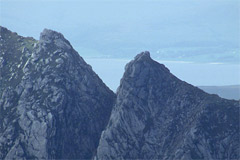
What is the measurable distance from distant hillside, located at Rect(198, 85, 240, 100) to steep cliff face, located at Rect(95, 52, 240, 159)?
5542 centimetres

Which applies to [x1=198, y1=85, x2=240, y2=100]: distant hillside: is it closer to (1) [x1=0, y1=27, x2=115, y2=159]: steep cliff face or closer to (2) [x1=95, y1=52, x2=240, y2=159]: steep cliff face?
(2) [x1=95, y1=52, x2=240, y2=159]: steep cliff face

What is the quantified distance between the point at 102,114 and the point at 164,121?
22.2 ft

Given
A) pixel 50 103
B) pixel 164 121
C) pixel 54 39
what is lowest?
pixel 164 121

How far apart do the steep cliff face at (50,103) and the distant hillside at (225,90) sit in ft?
186

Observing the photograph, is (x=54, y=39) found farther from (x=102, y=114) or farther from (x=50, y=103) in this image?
(x=102, y=114)

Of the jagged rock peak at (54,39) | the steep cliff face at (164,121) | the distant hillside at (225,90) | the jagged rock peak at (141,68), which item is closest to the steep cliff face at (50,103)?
the jagged rock peak at (54,39)

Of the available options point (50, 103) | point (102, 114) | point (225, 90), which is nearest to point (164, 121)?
point (102, 114)

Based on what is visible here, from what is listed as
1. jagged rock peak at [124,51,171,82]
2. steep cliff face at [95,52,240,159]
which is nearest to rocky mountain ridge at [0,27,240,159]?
steep cliff face at [95,52,240,159]

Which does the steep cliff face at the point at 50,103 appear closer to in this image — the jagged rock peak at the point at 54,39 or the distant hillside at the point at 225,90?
the jagged rock peak at the point at 54,39

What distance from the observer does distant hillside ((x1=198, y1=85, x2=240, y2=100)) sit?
10650 cm

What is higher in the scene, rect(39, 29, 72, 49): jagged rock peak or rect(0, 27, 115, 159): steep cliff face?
rect(39, 29, 72, 49): jagged rock peak

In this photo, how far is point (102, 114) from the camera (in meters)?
52.8

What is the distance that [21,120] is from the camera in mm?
50188

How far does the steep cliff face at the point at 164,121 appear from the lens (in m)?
46.5
